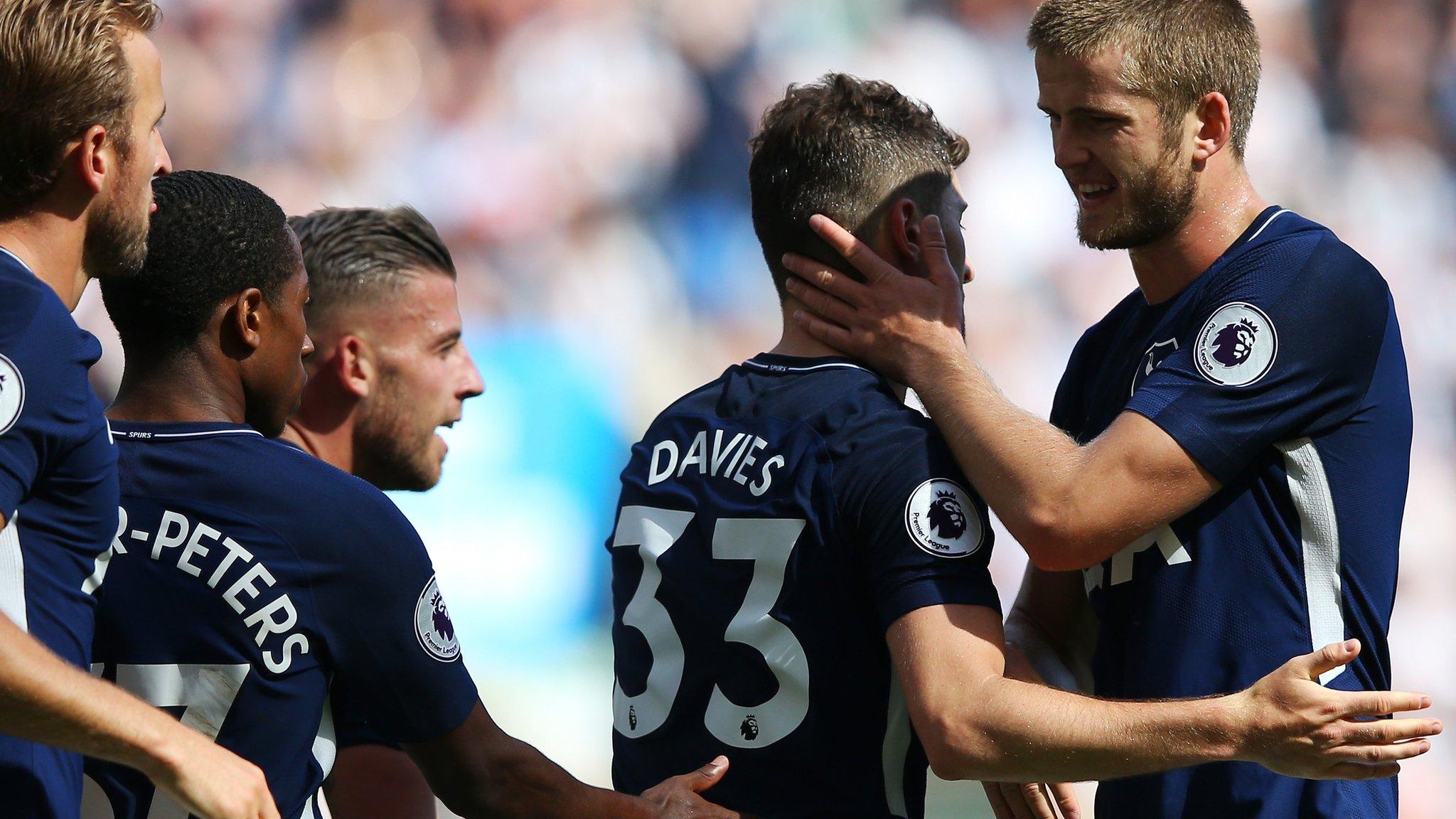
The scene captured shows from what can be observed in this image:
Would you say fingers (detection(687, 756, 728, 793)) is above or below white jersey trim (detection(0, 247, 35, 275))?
below

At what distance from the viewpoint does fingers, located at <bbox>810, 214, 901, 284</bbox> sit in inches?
103

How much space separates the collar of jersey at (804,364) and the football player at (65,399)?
1117mm

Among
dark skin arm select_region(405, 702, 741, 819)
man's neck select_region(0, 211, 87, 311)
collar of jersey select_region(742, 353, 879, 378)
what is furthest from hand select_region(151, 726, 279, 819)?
collar of jersey select_region(742, 353, 879, 378)

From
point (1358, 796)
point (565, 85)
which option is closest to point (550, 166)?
point (565, 85)

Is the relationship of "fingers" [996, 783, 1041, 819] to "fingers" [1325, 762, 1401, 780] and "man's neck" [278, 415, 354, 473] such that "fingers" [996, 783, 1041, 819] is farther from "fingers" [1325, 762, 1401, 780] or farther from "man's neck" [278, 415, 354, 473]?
"man's neck" [278, 415, 354, 473]

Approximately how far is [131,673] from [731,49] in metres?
5.29

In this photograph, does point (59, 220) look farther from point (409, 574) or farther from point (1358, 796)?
point (1358, 796)

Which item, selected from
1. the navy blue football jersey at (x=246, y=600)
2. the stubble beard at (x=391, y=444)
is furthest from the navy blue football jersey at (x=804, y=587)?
the stubble beard at (x=391, y=444)

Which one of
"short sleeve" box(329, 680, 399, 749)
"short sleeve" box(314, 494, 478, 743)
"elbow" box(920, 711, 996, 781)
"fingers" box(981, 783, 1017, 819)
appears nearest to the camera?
"elbow" box(920, 711, 996, 781)

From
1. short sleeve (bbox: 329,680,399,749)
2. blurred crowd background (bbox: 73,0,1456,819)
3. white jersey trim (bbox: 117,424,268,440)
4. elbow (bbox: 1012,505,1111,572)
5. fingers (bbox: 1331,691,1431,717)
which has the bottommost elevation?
fingers (bbox: 1331,691,1431,717)

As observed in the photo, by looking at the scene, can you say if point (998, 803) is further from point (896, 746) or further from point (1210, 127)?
point (1210, 127)

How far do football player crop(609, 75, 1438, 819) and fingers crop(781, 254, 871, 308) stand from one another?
5 cm

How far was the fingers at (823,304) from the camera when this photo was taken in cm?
260

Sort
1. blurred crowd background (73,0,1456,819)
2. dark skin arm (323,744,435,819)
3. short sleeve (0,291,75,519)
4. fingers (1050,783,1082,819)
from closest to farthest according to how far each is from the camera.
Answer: short sleeve (0,291,75,519)
fingers (1050,783,1082,819)
dark skin arm (323,744,435,819)
blurred crowd background (73,0,1456,819)
